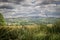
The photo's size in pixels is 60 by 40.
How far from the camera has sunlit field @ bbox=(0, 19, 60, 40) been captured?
3.18 m

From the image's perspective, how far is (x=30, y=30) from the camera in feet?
10.6

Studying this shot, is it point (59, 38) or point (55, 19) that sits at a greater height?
point (55, 19)

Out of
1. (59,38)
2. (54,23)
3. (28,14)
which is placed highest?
(28,14)

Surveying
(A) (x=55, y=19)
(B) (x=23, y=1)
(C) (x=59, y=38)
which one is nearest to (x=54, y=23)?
(A) (x=55, y=19)

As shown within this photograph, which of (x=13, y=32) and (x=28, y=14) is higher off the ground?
(x=28, y=14)

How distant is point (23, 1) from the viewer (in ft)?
10.7

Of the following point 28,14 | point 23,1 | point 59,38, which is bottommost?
point 59,38

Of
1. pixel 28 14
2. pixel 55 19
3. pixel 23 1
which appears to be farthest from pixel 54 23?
pixel 23 1

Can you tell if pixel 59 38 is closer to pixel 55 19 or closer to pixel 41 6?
pixel 55 19

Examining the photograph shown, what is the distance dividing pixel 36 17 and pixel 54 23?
0.36 meters

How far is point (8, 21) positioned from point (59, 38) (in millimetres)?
998

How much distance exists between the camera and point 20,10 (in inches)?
128

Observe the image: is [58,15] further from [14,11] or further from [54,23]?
[14,11]

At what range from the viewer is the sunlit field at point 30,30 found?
3176 mm
